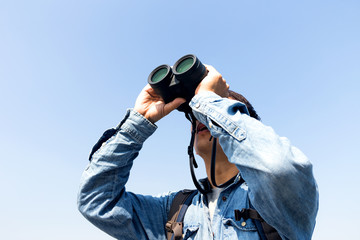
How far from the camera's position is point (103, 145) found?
7.22 ft

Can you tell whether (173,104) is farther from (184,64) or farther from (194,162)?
(194,162)

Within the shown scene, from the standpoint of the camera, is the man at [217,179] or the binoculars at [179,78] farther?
the binoculars at [179,78]

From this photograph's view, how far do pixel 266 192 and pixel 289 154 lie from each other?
22 centimetres

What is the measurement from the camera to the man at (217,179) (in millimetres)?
1396

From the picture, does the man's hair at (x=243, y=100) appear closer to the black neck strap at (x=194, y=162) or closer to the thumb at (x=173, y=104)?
the black neck strap at (x=194, y=162)

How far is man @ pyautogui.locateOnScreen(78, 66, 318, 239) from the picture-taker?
1.40 m

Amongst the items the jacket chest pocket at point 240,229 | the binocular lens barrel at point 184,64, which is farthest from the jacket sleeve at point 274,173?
the binocular lens barrel at point 184,64

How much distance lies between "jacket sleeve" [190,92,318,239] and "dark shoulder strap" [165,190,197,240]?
71 cm

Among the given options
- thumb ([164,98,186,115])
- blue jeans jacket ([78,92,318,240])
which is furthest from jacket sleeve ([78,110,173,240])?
thumb ([164,98,186,115])

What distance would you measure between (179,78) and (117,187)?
37.8 inches

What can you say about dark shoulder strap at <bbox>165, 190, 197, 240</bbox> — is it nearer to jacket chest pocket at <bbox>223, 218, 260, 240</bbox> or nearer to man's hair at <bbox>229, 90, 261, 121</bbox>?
jacket chest pocket at <bbox>223, 218, 260, 240</bbox>

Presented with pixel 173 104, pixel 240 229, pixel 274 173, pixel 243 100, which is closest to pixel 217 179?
pixel 240 229

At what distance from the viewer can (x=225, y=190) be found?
6.61 ft

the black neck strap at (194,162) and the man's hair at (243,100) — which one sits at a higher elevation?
the man's hair at (243,100)
